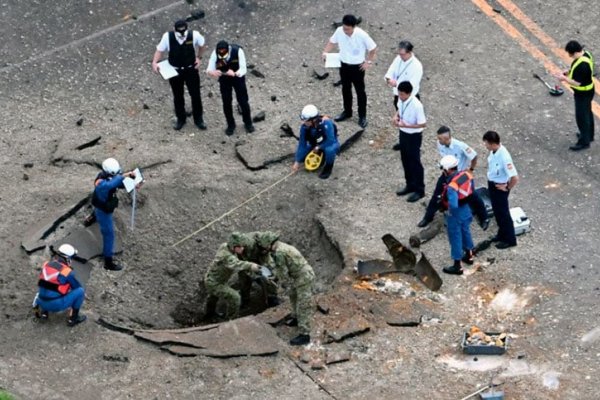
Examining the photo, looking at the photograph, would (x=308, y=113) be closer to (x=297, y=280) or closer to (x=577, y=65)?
(x=297, y=280)

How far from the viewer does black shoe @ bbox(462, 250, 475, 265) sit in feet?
55.6

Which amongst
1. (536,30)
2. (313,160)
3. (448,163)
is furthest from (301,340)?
(536,30)

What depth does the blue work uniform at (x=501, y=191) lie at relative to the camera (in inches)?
655

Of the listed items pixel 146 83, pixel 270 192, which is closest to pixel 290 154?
pixel 270 192

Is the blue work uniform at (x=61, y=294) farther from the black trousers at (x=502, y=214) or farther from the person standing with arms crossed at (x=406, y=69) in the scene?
the person standing with arms crossed at (x=406, y=69)

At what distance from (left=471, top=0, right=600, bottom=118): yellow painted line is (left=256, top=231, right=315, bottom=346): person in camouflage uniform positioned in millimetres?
6086

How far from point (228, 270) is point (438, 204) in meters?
2.74

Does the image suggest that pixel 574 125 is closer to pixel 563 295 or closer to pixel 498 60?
pixel 498 60

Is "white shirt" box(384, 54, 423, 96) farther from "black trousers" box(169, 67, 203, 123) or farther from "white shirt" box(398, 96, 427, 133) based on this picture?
"black trousers" box(169, 67, 203, 123)

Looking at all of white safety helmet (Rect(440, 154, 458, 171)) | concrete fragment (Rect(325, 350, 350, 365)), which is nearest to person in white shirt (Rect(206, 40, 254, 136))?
white safety helmet (Rect(440, 154, 458, 171))

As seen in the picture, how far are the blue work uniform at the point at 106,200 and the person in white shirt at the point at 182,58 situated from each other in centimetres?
281

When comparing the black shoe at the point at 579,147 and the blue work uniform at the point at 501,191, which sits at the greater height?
the blue work uniform at the point at 501,191

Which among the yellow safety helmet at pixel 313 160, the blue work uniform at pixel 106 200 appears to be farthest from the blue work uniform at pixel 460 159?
the blue work uniform at pixel 106 200

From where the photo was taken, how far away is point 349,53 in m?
19.2
